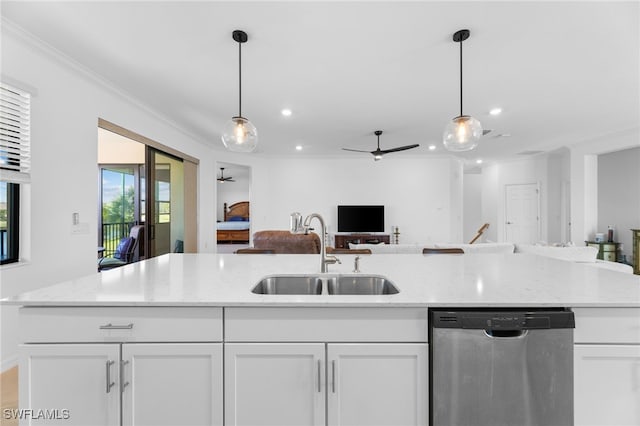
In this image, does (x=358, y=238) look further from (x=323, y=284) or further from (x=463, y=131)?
(x=323, y=284)

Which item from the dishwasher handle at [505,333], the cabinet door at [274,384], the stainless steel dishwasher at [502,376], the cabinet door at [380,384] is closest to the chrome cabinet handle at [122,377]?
the cabinet door at [274,384]

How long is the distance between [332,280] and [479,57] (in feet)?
7.91

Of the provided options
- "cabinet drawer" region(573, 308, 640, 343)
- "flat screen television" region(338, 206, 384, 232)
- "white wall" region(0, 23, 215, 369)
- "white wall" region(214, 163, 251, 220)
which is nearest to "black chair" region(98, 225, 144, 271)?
"white wall" region(0, 23, 215, 369)

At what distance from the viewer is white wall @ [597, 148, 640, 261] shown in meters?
5.93

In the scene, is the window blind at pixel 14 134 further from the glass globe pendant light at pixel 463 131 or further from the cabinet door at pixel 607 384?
the cabinet door at pixel 607 384

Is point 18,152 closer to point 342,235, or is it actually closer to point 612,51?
point 612,51

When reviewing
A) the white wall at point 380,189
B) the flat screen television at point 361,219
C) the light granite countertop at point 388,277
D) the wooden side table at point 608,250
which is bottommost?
the wooden side table at point 608,250

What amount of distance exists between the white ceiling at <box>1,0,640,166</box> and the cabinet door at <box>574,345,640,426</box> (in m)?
2.10

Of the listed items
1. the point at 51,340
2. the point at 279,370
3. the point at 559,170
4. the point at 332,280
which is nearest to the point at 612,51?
the point at 332,280

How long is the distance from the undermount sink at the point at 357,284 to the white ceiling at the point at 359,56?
176cm

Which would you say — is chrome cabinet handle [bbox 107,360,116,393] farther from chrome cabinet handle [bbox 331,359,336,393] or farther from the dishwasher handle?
the dishwasher handle

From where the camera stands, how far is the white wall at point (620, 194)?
593 cm

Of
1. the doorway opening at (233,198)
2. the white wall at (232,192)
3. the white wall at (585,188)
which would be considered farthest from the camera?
the white wall at (232,192)

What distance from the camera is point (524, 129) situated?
5016 mm
